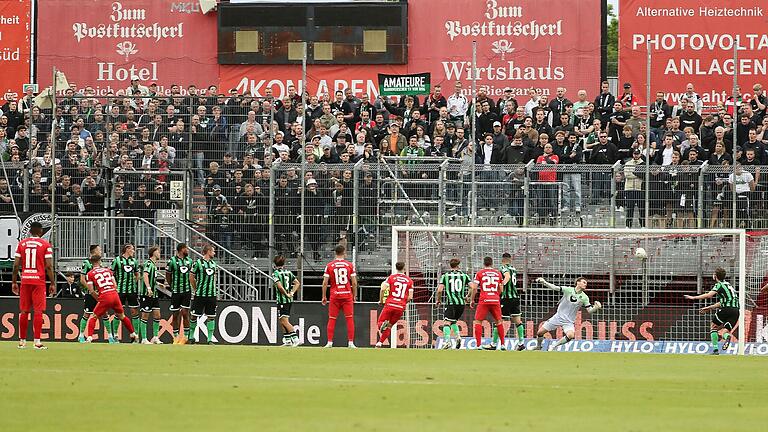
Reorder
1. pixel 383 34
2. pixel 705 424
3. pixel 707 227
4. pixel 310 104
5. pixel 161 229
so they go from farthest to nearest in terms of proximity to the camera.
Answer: pixel 383 34 < pixel 310 104 < pixel 161 229 < pixel 707 227 < pixel 705 424

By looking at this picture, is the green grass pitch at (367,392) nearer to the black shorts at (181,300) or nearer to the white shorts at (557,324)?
the white shorts at (557,324)

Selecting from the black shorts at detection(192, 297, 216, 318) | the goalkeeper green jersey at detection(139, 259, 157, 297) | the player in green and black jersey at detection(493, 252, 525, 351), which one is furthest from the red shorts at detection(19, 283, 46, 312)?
the player in green and black jersey at detection(493, 252, 525, 351)

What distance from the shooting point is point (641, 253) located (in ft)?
91.5

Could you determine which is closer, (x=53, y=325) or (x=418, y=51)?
(x=53, y=325)

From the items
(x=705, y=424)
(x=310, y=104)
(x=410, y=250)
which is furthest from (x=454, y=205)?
(x=705, y=424)

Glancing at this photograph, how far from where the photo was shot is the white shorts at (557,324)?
26781 mm

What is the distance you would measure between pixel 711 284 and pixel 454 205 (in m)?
5.13

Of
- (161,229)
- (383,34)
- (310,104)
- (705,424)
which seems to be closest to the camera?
(705,424)

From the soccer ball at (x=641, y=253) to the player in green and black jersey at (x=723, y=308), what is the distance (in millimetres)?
1504

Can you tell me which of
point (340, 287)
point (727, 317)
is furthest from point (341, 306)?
point (727, 317)

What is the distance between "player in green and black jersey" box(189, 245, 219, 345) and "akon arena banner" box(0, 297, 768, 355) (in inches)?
52.3

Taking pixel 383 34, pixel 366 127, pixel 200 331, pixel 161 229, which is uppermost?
pixel 383 34

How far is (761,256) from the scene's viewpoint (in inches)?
1083

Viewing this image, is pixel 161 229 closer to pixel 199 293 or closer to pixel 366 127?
pixel 199 293
